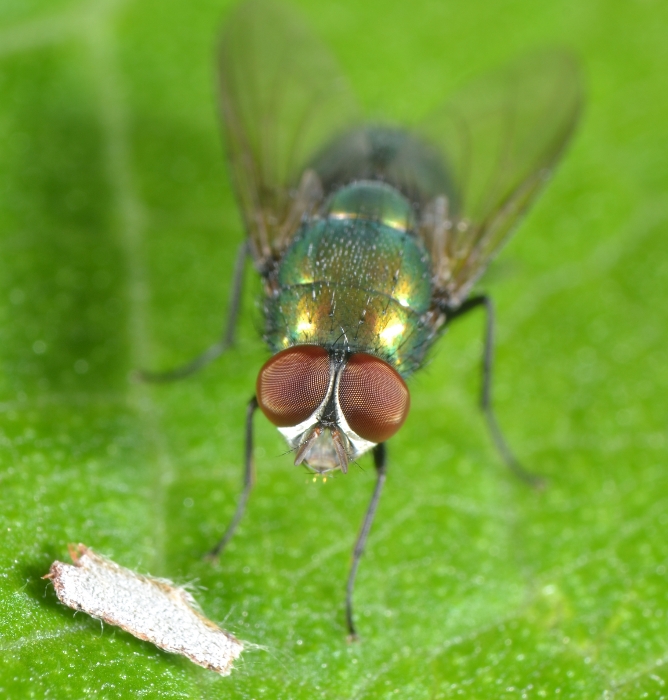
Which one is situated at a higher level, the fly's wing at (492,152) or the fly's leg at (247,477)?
the fly's wing at (492,152)

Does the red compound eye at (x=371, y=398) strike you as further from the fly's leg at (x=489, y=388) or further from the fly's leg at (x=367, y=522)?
the fly's leg at (x=489, y=388)

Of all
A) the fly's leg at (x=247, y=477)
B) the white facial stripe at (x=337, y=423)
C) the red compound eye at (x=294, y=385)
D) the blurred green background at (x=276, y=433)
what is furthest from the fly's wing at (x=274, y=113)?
the white facial stripe at (x=337, y=423)

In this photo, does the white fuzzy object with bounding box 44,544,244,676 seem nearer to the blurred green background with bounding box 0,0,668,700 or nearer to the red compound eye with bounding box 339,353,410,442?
the blurred green background with bounding box 0,0,668,700

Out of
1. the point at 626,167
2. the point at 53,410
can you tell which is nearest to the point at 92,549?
the point at 53,410

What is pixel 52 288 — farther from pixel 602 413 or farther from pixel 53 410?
pixel 602 413

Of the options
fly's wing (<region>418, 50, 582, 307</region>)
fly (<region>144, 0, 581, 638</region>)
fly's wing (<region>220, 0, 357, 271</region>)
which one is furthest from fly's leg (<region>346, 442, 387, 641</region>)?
fly's wing (<region>220, 0, 357, 271</region>)

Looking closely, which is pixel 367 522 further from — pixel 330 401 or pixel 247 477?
pixel 330 401
